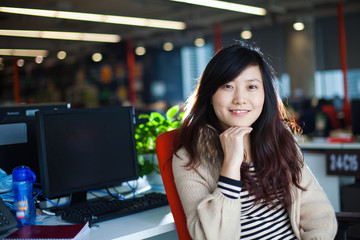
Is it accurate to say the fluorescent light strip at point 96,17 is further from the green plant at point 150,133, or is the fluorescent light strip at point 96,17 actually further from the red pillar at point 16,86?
the red pillar at point 16,86

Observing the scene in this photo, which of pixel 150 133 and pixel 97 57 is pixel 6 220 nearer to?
pixel 150 133

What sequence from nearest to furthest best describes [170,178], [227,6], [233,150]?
[233,150], [170,178], [227,6]

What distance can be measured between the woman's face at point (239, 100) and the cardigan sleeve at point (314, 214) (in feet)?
1.26

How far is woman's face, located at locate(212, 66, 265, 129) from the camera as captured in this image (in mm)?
1629

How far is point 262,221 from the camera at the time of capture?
5.31 feet

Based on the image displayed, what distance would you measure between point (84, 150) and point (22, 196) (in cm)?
32

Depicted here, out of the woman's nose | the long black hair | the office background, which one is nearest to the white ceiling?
the office background

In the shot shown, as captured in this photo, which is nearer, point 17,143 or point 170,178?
point 170,178

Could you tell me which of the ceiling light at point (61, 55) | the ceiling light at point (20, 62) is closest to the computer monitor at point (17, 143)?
the ceiling light at point (20, 62)

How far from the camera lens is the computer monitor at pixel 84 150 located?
5.46ft

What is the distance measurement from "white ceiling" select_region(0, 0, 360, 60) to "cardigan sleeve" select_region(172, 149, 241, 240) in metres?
5.66

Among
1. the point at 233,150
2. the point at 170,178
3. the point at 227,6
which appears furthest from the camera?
the point at 227,6

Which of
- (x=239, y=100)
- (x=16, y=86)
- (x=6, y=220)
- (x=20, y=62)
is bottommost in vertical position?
(x=6, y=220)

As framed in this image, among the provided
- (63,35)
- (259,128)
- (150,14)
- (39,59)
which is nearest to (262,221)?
(259,128)
